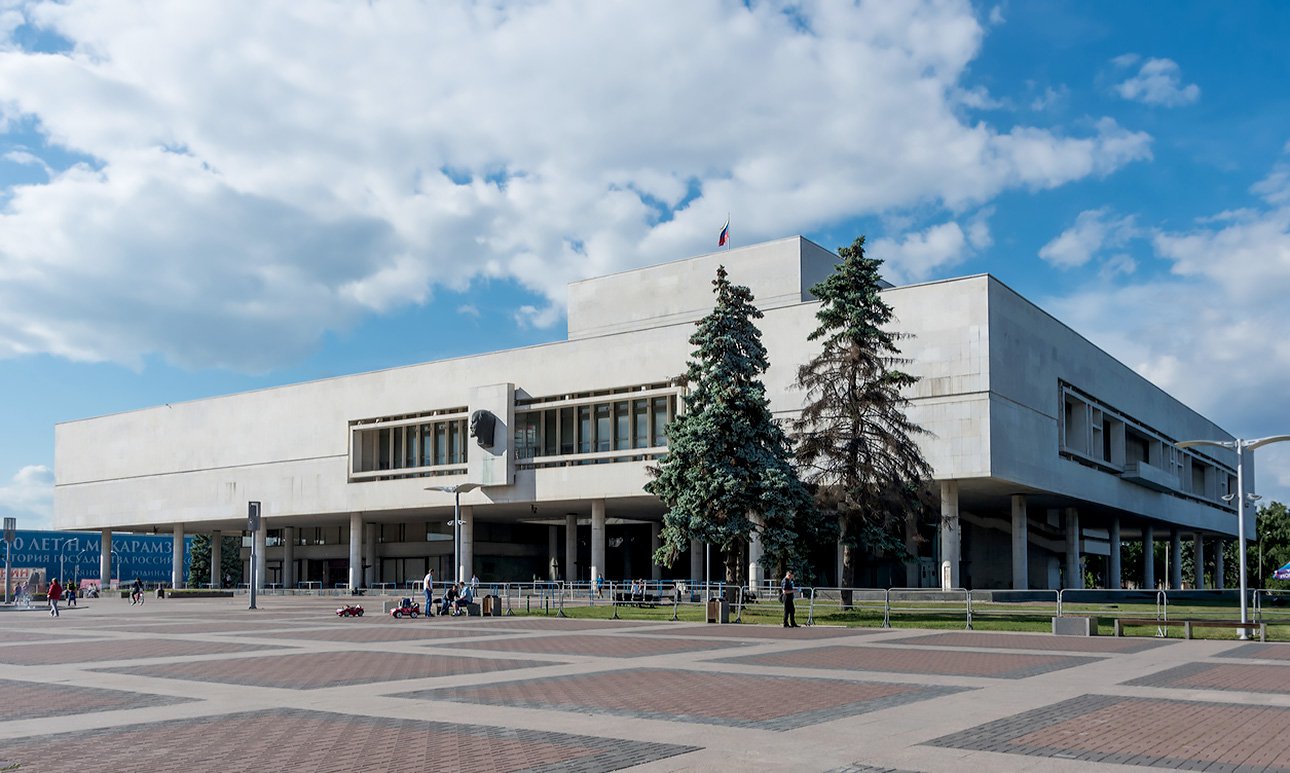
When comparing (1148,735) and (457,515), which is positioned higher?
(457,515)

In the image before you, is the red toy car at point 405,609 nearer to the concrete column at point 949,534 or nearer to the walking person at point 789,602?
the walking person at point 789,602

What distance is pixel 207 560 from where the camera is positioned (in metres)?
121

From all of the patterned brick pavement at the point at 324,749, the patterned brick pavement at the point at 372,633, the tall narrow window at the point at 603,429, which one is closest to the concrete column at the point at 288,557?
the tall narrow window at the point at 603,429

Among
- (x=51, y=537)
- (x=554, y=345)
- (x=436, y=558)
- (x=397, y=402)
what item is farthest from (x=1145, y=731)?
(x=51, y=537)

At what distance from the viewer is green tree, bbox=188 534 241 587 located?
105438mm

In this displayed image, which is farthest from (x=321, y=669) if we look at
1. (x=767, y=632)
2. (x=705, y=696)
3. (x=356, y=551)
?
(x=356, y=551)

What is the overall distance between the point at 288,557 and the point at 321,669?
234ft

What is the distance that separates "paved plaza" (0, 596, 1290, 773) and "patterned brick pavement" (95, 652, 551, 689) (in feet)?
0.22

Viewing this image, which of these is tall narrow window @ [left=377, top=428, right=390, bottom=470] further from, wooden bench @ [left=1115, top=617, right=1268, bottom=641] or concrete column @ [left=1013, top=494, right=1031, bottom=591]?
wooden bench @ [left=1115, top=617, right=1268, bottom=641]

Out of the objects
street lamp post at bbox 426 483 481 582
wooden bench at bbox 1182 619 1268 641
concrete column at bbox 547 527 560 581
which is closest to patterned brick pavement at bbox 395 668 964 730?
wooden bench at bbox 1182 619 1268 641

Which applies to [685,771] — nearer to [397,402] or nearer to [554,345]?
[554,345]

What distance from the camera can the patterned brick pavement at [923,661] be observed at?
58.4ft

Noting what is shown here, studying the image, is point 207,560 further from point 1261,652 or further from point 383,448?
point 1261,652

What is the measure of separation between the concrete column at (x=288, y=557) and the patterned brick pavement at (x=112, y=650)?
202ft
